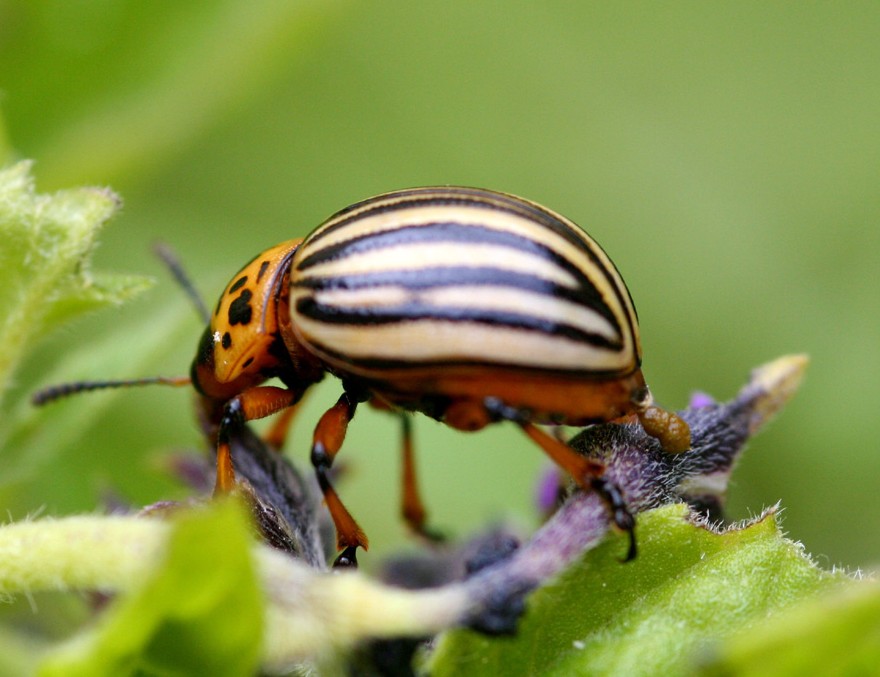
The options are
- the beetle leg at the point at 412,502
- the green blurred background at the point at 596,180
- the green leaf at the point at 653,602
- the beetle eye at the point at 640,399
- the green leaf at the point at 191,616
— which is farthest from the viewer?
Result: the green blurred background at the point at 596,180

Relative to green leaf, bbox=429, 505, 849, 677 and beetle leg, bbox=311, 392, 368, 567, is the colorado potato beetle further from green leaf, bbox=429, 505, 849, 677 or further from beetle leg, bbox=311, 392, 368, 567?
green leaf, bbox=429, 505, 849, 677

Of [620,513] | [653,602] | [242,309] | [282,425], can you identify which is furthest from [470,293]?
[282,425]

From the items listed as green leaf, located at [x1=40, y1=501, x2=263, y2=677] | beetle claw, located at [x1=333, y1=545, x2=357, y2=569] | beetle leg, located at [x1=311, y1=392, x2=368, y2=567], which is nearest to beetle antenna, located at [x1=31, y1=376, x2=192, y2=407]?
beetle leg, located at [x1=311, y1=392, x2=368, y2=567]

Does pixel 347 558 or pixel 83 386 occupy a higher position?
pixel 83 386

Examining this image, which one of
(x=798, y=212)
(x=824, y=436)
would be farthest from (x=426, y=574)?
(x=798, y=212)

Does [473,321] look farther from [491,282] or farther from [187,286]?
[187,286]

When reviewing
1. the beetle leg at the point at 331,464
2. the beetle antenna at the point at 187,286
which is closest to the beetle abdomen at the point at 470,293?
the beetle leg at the point at 331,464

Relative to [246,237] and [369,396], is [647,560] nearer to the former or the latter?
[369,396]

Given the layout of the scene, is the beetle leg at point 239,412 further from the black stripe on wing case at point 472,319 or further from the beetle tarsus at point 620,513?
the beetle tarsus at point 620,513
